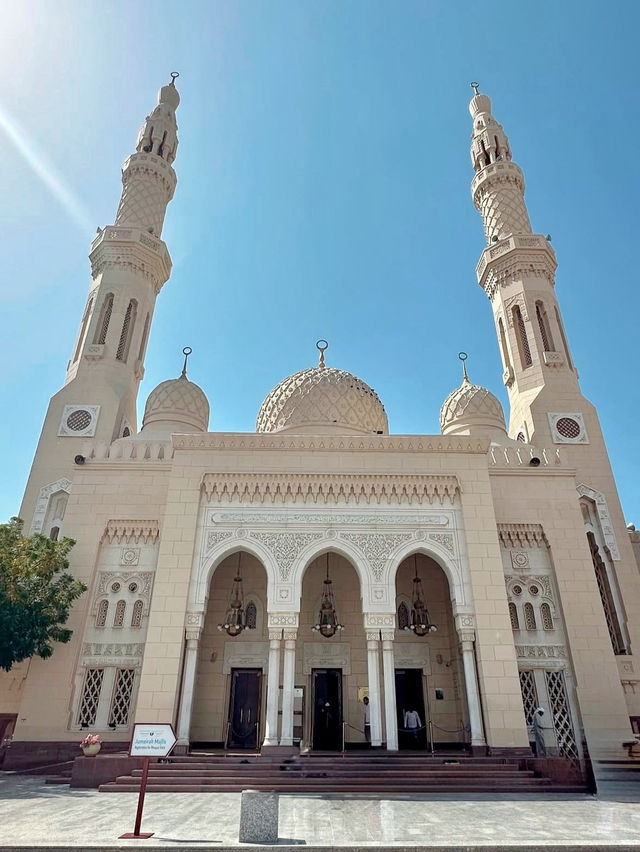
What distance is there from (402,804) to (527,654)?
582cm

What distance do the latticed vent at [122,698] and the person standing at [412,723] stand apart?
18.9 ft

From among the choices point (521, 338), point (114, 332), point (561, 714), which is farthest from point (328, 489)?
point (521, 338)

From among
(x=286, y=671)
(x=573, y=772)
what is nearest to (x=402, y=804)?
(x=573, y=772)

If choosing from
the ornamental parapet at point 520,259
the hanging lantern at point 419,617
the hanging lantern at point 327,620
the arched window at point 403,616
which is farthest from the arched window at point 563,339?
the hanging lantern at point 327,620

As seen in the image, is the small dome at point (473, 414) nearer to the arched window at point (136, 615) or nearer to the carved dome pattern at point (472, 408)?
the carved dome pattern at point (472, 408)

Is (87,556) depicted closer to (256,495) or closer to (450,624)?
(256,495)

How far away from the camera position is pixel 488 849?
4383mm

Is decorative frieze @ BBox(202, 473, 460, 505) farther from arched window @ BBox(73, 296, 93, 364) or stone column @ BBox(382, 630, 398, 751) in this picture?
arched window @ BBox(73, 296, 93, 364)

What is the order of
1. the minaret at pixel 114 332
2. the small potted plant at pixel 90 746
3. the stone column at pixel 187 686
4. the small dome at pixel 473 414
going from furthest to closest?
the small dome at pixel 473 414 < the minaret at pixel 114 332 < the stone column at pixel 187 686 < the small potted plant at pixel 90 746

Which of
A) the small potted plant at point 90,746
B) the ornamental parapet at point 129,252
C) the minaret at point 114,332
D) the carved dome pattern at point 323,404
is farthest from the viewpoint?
the ornamental parapet at point 129,252

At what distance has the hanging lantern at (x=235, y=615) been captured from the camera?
11883 millimetres

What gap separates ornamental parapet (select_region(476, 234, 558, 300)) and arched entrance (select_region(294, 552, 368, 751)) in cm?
1141

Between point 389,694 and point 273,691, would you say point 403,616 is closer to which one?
point 389,694

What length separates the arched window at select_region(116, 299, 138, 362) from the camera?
17375 millimetres
